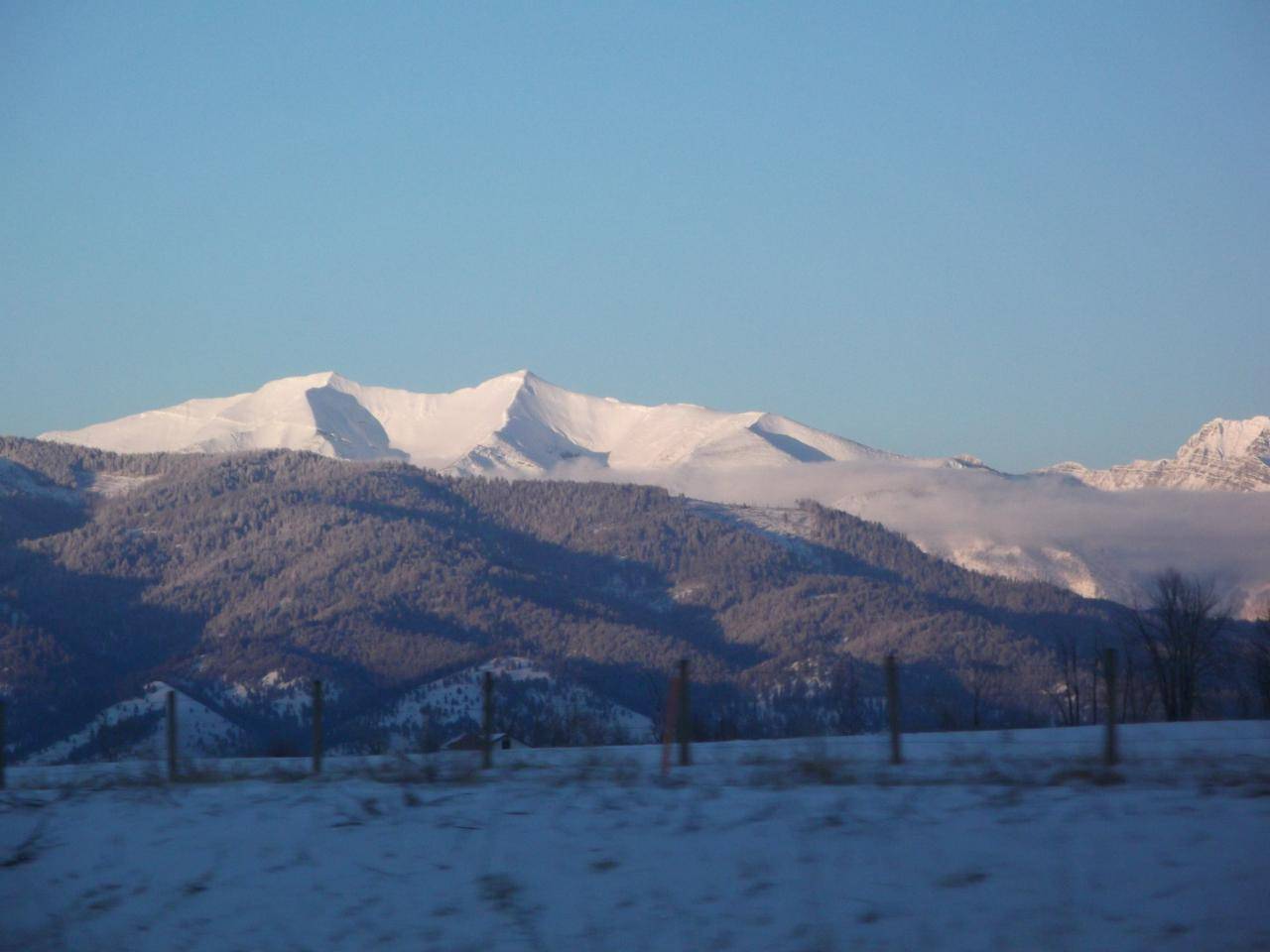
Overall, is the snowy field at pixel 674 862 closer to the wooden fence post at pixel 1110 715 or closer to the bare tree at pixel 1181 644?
the wooden fence post at pixel 1110 715

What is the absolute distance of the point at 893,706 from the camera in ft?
54.6

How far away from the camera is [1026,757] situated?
1596 centimetres

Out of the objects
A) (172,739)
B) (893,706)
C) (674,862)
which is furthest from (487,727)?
(674,862)

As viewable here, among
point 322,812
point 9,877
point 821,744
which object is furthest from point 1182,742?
point 9,877

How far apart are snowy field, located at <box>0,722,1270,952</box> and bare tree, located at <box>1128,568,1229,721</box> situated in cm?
4794

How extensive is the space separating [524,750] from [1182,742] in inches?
338

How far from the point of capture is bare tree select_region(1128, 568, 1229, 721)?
6309 centimetres

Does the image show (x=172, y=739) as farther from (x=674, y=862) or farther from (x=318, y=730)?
(x=674, y=862)

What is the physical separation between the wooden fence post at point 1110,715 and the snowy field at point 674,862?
60 centimetres

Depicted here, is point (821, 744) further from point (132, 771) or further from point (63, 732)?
point (63, 732)

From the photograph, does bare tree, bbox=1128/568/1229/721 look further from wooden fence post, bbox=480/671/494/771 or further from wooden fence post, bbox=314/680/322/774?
wooden fence post, bbox=314/680/322/774

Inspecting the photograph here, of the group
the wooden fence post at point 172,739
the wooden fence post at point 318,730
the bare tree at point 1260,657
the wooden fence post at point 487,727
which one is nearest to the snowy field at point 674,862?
the wooden fence post at point 487,727

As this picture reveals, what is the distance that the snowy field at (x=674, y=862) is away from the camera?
10469 mm

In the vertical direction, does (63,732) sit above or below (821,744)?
below
